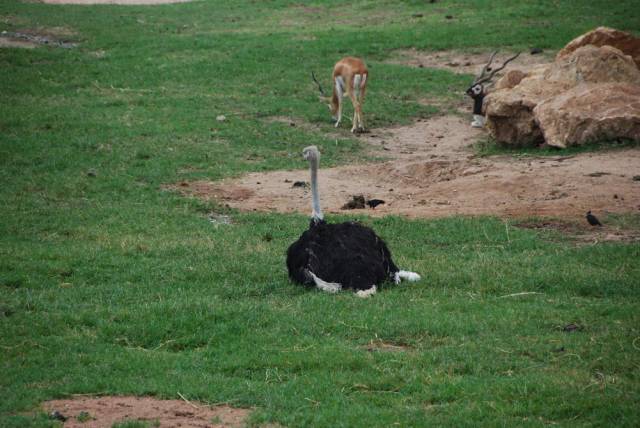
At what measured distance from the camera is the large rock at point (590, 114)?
14.7 metres

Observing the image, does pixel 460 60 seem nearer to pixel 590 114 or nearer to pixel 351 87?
pixel 351 87

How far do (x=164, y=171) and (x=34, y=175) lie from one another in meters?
1.86

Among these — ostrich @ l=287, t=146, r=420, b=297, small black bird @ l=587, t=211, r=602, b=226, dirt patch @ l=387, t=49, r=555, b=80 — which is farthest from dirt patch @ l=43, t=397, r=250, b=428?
dirt patch @ l=387, t=49, r=555, b=80

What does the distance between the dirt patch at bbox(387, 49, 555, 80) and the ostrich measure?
45.0 ft

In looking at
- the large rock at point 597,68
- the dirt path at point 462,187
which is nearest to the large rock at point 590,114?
the large rock at point 597,68

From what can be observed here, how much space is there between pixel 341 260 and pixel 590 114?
740 centimetres

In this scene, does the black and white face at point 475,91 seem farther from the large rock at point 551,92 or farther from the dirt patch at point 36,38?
the dirt patch at point 36,38

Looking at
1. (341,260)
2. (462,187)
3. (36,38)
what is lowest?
(462,187)

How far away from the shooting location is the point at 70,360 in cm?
729

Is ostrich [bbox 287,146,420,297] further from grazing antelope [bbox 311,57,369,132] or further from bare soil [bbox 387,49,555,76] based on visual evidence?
bare soil [bbox 387,49,555,76]

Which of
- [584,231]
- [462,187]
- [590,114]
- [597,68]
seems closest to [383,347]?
[584,231]

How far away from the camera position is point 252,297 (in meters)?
9.02

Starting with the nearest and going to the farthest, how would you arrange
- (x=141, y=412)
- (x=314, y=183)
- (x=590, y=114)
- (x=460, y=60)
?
(x=141, y=412) → (x=314, y=183) → (x=590, y=114) → (x=460, y=60)

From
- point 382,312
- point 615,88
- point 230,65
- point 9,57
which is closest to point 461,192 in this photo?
point 615,88
